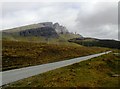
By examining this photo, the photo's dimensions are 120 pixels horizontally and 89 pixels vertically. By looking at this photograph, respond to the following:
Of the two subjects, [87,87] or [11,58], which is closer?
[87,87]

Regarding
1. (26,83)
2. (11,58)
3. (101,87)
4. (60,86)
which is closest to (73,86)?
(60,86)

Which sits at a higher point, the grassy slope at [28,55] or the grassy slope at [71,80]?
the grassy slope at [71,80]

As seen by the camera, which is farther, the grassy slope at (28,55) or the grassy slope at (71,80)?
the grassy slope at (28,55)

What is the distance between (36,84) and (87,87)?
4597 mm

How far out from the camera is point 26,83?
2373cm

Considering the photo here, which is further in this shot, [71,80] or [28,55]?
[28,55]

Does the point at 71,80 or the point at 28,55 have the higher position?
the point at 71,80

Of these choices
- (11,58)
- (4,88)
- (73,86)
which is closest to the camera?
(4,88)

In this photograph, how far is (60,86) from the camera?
22.2m

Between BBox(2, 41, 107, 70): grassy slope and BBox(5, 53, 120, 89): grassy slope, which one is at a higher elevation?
BBox(5, 53, 120, 89): grassy slope

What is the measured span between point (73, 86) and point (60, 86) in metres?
1.15

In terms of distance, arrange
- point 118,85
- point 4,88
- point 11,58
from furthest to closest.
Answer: point 11,58, point 118,85, point 4,88

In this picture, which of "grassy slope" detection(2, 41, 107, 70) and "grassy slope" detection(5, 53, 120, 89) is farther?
"grassy slope" detection(2, 41, 107, 70)

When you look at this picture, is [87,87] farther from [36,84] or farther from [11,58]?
[11,58]
